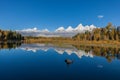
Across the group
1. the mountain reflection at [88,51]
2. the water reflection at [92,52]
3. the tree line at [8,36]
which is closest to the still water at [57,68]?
the water reflection at [92,52]

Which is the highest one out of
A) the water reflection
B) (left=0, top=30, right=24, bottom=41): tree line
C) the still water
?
(left=0, top=30, right=24, bottom=41): tree line

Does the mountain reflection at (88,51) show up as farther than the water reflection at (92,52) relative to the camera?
Yes

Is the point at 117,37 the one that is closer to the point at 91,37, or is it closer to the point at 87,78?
the point at 91,37

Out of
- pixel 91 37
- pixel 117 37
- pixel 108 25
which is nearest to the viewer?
pixel 117 37

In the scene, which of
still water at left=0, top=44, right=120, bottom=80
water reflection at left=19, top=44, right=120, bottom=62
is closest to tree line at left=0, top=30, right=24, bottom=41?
water reflection at left=19, top=44, right=120, bottom=62

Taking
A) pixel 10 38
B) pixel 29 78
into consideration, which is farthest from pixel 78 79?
pixel 10 38

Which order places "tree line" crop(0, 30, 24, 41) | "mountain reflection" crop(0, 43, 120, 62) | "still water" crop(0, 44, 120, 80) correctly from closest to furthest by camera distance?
"still water" crop(0, 44, 120, 80) → "mountain reflection" crop(0, 43, 120, 62) → "tree line" crop(0, 30, 24, 41)

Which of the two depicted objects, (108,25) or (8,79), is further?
(108,25)

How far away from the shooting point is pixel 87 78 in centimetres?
2316

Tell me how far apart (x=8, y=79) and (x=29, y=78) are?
290 cm

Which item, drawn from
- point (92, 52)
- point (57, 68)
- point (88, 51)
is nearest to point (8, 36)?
point (88, 51)

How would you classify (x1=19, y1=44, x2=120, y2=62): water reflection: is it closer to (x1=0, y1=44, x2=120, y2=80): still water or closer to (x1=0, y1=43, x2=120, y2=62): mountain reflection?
(x1=0, y1=43, x2=120, y2=62): mountain reflection

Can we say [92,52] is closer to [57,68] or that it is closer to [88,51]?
[88,51]

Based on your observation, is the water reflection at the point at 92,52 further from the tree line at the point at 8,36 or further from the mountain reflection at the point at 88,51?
the tree line at the point at 8,36
